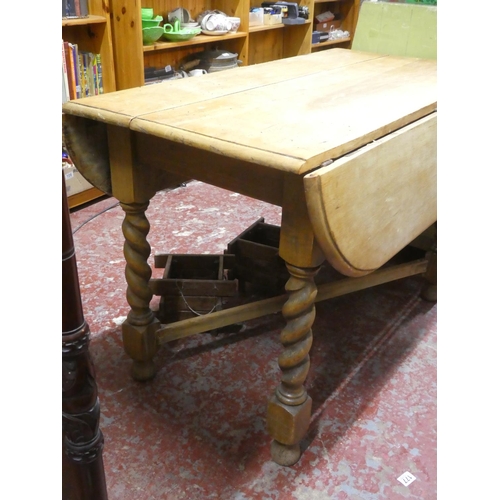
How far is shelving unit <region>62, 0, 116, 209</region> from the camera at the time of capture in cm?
264

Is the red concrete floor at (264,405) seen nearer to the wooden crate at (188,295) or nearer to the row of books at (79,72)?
the wooden crate at (188,295)

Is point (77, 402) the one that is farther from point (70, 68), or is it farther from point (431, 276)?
point (70, 68)

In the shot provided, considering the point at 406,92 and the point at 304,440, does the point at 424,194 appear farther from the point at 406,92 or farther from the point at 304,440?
the point at 304,440

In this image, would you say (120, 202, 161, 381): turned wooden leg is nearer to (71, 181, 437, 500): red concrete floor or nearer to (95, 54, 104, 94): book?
(71, 181, 437, 500): red concrete floor

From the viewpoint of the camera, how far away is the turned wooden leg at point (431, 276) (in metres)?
2.02

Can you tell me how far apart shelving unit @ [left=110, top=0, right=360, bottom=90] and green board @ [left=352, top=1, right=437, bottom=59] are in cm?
114

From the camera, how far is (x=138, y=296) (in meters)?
1.53

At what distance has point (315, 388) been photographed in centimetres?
162

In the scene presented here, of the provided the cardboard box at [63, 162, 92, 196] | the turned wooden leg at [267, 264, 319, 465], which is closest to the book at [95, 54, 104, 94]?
the cardboard box at [63, 162, 92, 196]

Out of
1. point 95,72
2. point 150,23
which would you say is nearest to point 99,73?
point 95,72

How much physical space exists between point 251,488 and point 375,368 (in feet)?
2.05

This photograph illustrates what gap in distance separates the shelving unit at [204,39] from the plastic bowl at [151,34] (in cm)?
4

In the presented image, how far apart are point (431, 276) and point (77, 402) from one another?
1625 mm

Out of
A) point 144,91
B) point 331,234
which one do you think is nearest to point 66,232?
point 331,234
